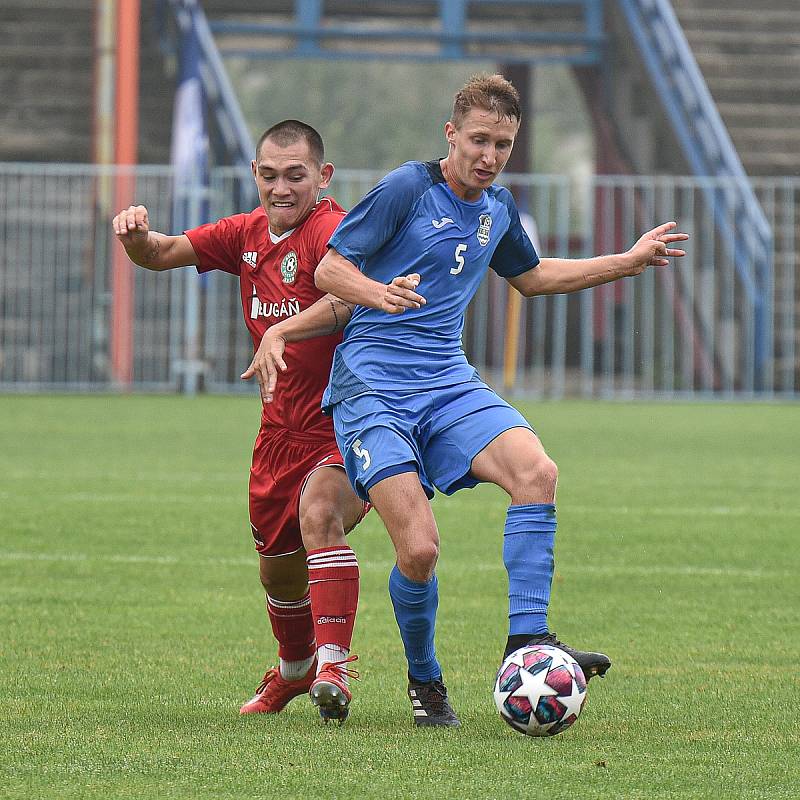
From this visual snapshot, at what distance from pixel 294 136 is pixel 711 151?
60.7 ft

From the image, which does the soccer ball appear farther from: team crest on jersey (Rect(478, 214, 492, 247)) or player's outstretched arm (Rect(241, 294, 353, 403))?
team crest on jersey (Rect(478, 214, 492, 247))

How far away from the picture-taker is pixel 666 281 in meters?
22.6

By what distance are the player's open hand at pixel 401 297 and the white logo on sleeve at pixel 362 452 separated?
0.37 meters

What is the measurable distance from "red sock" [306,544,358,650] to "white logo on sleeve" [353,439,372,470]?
298 millimetres

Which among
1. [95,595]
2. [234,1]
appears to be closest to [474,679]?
[95,595]

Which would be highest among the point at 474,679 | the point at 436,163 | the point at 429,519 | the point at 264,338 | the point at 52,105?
the point at 52,105

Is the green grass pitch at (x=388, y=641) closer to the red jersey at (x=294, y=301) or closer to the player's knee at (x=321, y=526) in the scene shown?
the player's knee at (x=321, y=526)

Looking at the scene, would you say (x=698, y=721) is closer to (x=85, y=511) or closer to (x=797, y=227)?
(x=85, y=511)

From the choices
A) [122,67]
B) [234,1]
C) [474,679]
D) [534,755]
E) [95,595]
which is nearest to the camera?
[534,755]

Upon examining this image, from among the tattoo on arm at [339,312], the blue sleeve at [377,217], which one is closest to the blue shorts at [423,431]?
the tattoo on arm at [339,312]

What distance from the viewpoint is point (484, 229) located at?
524cm

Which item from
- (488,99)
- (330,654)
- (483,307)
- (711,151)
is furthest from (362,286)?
(711,151)

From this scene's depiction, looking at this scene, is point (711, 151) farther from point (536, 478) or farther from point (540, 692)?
point (540, 692)

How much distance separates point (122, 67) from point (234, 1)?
12.9 feet
